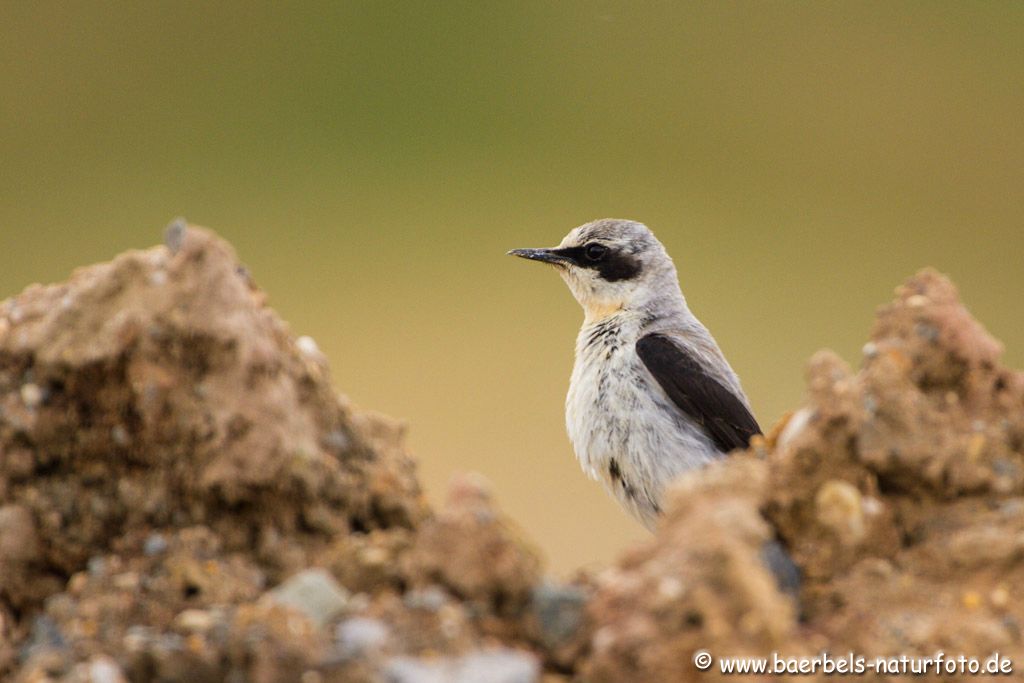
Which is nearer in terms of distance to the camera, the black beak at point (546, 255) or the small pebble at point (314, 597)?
the small pebble at point (314, 597)

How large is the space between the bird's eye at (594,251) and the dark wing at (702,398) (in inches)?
38.3

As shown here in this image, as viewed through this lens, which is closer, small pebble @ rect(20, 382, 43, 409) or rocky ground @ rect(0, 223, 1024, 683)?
rocky ground @ rect(0, 223, 1024, 683)

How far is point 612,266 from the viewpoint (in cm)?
747

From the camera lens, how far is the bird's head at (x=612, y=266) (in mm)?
7391

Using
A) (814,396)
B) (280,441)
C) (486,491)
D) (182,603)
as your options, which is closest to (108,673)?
(182,603)

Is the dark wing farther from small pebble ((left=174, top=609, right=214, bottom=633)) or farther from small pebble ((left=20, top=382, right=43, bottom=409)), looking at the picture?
small pebble ((left=174, top=609, right=214, bottom=633))

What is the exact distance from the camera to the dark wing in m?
6.55

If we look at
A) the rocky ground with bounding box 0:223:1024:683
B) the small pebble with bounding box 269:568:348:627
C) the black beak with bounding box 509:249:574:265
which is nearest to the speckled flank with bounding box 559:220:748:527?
the black beak with bounding box 509:249:574:265

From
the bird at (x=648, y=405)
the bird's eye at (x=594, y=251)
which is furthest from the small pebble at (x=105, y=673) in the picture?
the bird's eye at (x=594, y=251)

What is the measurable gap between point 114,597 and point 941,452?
2.04 metres

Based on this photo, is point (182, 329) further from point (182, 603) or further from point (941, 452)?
point (941, 452)

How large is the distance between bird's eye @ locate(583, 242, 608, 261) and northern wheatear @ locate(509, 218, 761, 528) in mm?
335

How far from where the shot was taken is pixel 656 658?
270cm

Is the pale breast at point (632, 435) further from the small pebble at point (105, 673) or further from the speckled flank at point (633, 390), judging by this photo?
the small pebble at point (105, 673)
